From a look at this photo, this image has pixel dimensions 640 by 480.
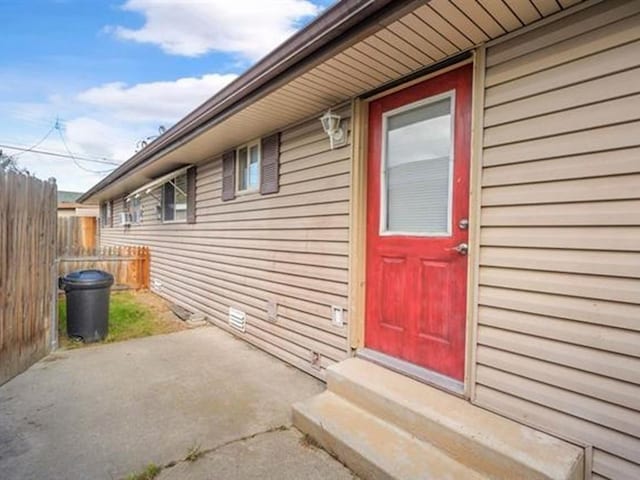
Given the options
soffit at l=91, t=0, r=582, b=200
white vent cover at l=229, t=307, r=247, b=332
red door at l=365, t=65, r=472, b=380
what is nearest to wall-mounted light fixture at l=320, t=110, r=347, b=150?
soffit at l=91, t=0, r=582, b=200

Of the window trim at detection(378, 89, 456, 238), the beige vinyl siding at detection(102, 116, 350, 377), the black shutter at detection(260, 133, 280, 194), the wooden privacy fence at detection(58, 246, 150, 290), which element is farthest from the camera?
the wooden privacy fence at detection(58, 246, 150, 290)

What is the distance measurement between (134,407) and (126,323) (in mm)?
2964

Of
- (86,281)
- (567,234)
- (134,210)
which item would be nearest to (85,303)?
(86,281)

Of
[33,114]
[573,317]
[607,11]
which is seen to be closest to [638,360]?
[573,317]

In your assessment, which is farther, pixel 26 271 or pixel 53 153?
pixel 53 153

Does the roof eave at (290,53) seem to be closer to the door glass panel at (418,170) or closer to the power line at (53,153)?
the door glass panel at (418,170)

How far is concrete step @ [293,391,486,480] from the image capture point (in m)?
1.89

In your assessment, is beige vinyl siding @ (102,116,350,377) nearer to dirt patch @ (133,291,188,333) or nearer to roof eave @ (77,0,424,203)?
dirt patch @ (133,291,188,333)

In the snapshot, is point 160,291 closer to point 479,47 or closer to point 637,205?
point 479,47

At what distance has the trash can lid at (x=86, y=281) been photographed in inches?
171

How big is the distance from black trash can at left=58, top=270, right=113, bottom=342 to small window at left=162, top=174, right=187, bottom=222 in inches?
102

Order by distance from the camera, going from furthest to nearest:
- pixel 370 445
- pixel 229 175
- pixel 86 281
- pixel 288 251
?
1. pixel 229 175
2. pixel 86 281
3. pixel 288 251
4. pixel 370 445

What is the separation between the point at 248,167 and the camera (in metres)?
4.86

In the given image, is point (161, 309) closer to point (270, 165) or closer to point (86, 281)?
point (86, 281)
